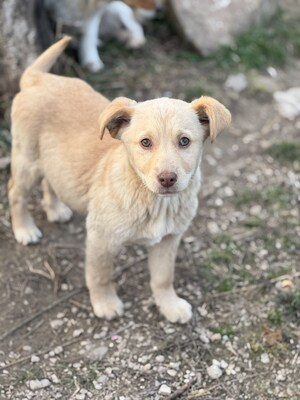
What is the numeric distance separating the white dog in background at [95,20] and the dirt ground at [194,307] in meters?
1.37

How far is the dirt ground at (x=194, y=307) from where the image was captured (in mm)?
4141

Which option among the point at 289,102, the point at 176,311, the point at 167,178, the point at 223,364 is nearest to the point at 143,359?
the point at 176,311

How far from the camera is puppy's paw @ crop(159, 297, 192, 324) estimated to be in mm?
4488

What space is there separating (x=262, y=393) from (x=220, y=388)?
25cm

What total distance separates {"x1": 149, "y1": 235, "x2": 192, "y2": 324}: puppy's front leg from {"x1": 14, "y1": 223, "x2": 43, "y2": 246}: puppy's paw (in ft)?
3.34

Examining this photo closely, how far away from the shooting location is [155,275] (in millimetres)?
4449

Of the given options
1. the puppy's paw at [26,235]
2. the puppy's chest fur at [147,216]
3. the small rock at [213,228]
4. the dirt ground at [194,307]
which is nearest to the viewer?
the puppy's chest fur at [147,216]

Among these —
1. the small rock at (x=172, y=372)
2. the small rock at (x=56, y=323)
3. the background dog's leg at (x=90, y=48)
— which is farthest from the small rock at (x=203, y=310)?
the background dog's leg at (x=90, y=48)

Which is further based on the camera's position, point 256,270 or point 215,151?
point 215,151

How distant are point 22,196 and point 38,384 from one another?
1.38 metres

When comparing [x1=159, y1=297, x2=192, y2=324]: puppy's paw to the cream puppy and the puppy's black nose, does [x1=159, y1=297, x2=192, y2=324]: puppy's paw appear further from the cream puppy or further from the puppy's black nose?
the puppy's black nose

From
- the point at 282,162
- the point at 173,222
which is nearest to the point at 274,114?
the point at 282,162

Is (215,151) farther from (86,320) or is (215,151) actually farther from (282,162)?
(86,320)

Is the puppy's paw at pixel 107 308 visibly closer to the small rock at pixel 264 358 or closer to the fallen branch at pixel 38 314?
the fallen branch at pixel 38 314
